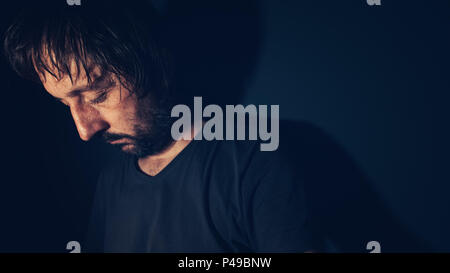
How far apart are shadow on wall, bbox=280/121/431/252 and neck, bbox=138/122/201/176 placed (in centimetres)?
29

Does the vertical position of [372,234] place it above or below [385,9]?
below

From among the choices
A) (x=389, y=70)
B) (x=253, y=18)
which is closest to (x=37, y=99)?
(x=253, y=18)

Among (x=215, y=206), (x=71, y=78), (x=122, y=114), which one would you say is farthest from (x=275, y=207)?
(x=71, y=78)

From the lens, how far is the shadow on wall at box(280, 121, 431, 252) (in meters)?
0.92

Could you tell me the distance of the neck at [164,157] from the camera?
0.93 metres

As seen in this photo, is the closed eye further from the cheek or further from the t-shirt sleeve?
the t-shirt sleeve

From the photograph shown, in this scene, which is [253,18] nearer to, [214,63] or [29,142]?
[214,63]

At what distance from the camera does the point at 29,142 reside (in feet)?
3.18

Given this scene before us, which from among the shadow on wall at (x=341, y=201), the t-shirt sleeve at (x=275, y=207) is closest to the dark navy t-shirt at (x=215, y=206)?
the t-shirt sleeve at (x=275, y=207)

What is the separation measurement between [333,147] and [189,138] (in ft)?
1.43

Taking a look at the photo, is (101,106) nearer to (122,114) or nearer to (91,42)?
(122,114)

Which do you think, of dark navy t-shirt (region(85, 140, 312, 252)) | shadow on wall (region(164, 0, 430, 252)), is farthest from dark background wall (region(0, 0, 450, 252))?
dark navy t-shirt (region(85, 140, 312, 252))

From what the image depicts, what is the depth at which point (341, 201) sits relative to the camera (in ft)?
3.06
